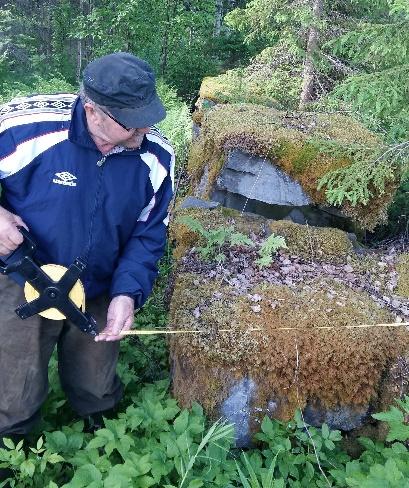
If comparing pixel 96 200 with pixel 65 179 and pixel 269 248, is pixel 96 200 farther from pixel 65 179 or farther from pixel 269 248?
pixel 269 248

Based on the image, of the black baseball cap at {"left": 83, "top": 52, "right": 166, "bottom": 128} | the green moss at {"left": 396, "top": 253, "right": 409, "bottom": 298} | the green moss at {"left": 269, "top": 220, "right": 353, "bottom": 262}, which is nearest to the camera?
the black baseball cap at {"left": 83, "top": 52, "right": 166, "bottom": 128}

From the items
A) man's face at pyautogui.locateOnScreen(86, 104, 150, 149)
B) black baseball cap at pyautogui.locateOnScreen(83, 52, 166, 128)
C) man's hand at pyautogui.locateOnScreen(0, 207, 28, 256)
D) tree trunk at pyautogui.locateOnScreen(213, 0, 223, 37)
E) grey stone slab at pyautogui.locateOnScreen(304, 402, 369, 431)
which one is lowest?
tree trunk at pyautogui.locateOnScreen(213, 0, 223, 37)

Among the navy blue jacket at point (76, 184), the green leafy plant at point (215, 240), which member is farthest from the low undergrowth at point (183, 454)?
the green leafy plant at point (215, 240)

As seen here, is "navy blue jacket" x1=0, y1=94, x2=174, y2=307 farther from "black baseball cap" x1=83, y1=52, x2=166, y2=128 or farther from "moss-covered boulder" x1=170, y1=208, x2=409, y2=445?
"moss-covered boulder" x1=170, y1=208, x2=409, y2=445

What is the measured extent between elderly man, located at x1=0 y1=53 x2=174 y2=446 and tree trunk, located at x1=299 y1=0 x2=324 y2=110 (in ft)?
21.1

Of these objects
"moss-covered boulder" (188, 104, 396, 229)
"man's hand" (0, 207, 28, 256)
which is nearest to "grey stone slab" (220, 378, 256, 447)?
"man's hand" (0, 207, 28, 256)

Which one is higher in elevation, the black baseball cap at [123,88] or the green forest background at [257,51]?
the black baseball cap at [123,88]

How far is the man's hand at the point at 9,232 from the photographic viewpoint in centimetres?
249

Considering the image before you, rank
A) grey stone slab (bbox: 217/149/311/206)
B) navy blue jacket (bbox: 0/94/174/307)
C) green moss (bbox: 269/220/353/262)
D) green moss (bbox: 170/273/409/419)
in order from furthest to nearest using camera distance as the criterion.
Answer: grey stone slab (bbox: 217/149/311/206), green moss (bbox: 269/220/353/262), green moss (bbox: 170/273/409/419), navy blue jacket (bbox: 0/94/174/307)

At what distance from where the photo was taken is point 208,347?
3.37 m

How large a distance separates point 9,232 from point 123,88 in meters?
0.98

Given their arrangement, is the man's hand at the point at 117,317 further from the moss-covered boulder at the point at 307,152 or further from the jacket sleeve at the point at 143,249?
the moss-covered boulder at the point at 307,152

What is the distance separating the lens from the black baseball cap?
7.94 feet

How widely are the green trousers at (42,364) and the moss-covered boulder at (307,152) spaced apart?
8.97 feet
